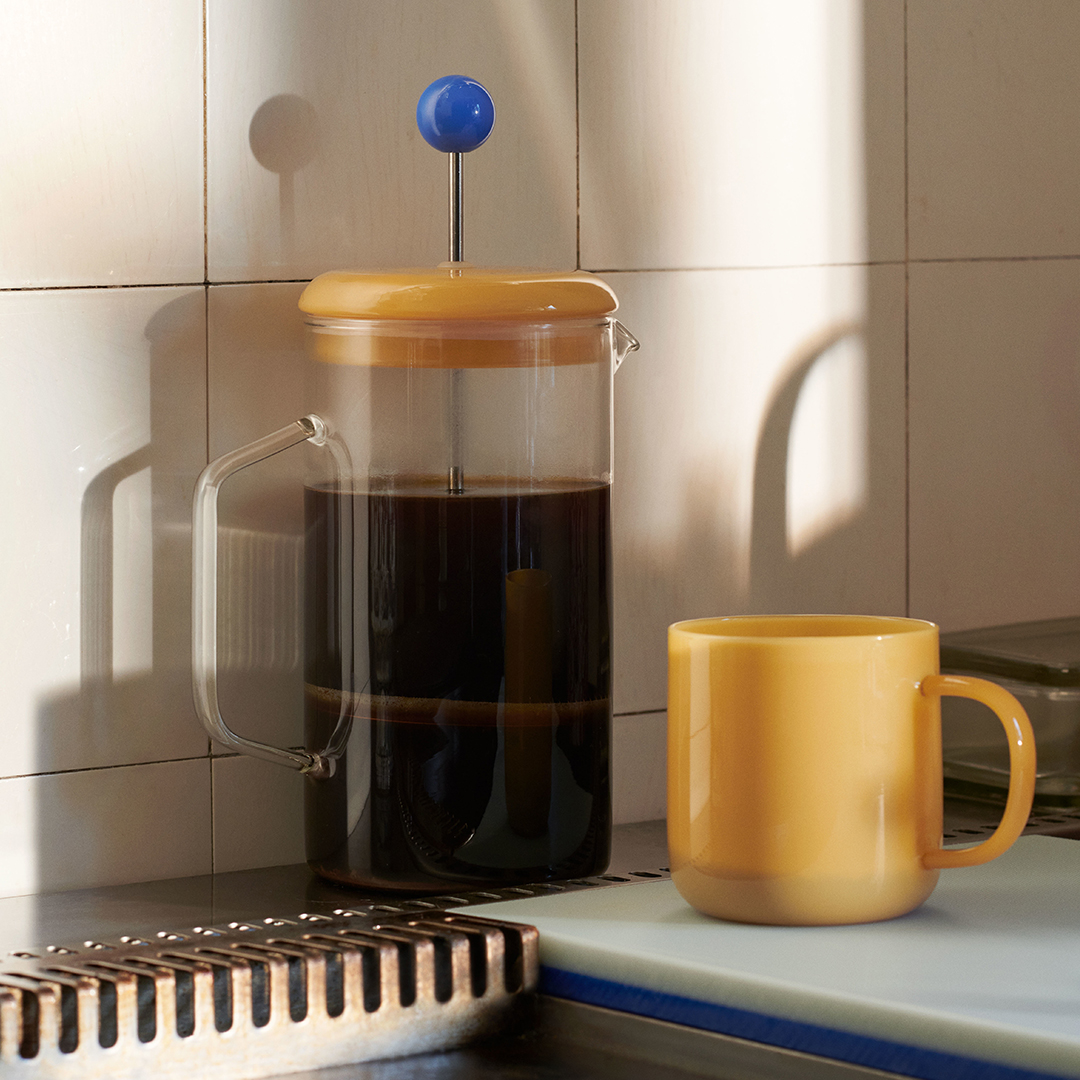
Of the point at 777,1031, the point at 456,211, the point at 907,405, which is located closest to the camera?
the point at 777,1031

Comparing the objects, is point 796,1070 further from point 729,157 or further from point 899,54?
point 899,54

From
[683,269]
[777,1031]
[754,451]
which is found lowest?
[777,1031]

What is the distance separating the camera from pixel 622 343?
891 millimetres

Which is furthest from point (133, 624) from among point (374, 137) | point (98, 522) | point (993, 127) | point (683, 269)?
point (993, 127)

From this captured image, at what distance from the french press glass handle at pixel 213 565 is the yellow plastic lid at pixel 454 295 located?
0.06m

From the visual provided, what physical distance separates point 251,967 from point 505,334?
307 mm

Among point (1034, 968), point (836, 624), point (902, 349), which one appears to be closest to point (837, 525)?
point (902, 349)

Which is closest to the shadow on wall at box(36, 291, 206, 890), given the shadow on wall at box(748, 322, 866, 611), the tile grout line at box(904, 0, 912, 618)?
the shadow on wall at box(748, 322, 866, 611)

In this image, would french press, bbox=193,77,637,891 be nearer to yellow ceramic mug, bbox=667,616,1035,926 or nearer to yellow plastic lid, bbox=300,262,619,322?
yellow plastic lid, bbox=300,262,619,322

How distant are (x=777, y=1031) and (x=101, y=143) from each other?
0.50 meters

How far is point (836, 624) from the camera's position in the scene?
73 cm

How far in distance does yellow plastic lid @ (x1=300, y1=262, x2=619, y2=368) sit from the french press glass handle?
0.04 meters

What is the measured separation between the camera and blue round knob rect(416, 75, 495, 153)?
0.81m

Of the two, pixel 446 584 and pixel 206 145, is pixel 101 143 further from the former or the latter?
pixel 446 584
